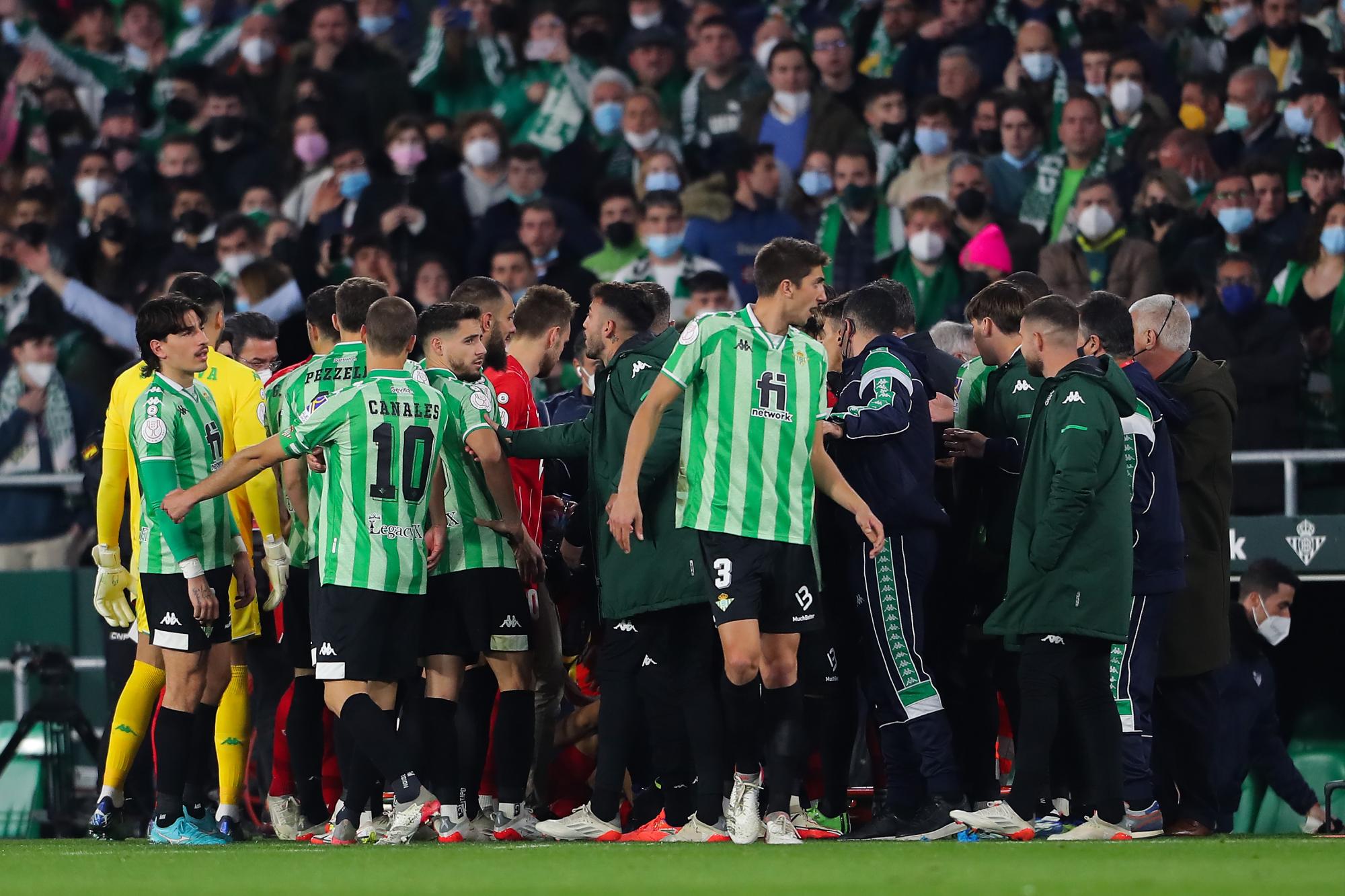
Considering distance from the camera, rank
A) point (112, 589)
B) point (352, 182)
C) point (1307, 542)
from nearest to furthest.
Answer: point (112, 589), point (1307, 542), point (352, 182)

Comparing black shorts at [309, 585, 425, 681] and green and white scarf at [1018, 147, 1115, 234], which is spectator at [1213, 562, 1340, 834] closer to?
green and white scarf at [1018, 147, 1115, 234]

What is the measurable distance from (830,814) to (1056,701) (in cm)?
128

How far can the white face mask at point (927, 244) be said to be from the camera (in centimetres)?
1228

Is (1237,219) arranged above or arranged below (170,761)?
above

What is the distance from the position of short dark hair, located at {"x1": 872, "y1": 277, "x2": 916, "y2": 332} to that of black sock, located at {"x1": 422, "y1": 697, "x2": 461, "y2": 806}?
7.94ft

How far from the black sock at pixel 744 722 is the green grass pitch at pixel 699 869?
43 centimetres

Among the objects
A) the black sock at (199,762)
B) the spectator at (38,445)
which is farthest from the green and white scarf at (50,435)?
the black sock at (199,762)

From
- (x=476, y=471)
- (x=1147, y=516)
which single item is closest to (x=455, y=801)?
(x=476, y=471)

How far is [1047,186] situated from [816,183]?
5.34 ft

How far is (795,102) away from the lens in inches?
559

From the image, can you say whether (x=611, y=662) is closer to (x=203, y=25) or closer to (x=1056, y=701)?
(x=1056, y=701)

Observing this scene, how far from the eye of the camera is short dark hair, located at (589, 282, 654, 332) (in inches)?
326

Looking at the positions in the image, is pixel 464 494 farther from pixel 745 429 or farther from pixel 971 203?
pixel 971 203

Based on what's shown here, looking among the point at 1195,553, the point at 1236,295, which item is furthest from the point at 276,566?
the point at 1236,295
